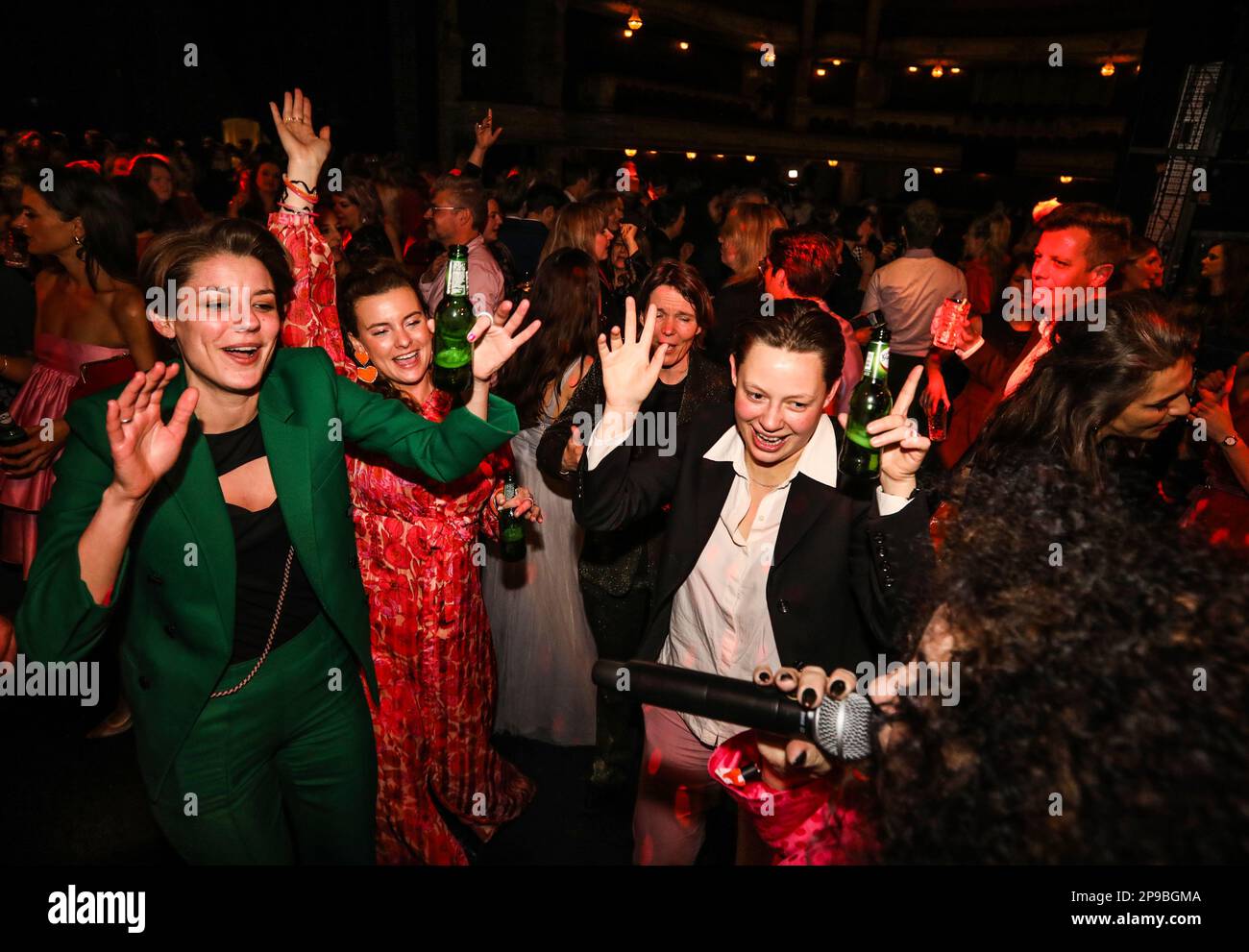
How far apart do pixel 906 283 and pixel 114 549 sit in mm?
4527

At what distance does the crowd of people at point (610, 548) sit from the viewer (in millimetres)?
879

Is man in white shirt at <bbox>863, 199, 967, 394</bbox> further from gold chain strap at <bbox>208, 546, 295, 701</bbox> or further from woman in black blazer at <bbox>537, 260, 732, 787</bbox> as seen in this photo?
gold chain strap at <bbox>208, 546, 295, 701</bbox>

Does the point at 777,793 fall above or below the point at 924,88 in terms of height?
below

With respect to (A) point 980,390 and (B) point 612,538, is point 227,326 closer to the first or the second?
(B) point 612,538

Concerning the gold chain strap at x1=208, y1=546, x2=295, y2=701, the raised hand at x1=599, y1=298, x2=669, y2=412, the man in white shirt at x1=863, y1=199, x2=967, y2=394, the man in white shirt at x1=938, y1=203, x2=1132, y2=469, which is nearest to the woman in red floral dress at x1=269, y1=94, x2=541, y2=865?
the gold chain strap at x1=208, y1=546, x2=295, y2=701

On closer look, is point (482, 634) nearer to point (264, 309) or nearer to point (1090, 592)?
point (264, 309)

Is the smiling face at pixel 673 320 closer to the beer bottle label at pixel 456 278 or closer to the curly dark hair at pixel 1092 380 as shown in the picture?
the beer bottle label at pixel 456 278

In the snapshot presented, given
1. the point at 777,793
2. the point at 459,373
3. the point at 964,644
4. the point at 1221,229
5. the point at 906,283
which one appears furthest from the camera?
the point at 1221,229

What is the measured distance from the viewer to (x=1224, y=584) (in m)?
0.87

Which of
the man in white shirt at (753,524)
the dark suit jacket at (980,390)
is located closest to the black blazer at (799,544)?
the man in white shirt at (753,524)

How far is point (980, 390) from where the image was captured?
3.39 metres

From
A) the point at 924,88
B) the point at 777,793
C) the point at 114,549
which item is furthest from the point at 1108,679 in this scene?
the point at 924,88

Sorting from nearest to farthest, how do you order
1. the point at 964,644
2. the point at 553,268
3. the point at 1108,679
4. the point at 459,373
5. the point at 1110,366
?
1. the point at 1108,679
2. the point at 964,644
3. the point at 1110,366
4. the point at 459,373
5. the point at 553,268

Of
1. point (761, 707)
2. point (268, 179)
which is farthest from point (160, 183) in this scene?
point (761, 707)
